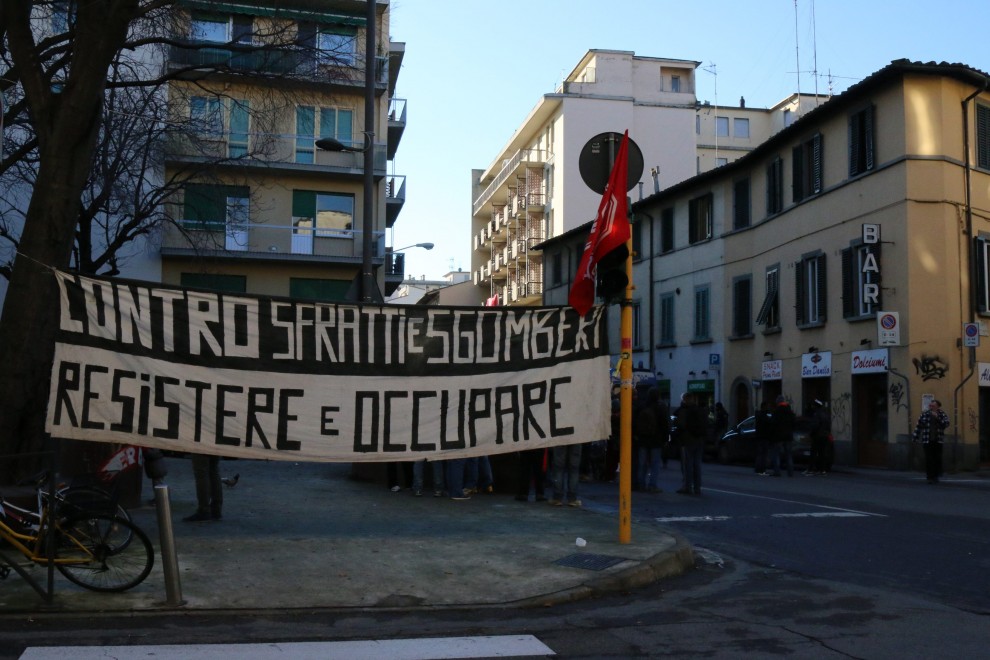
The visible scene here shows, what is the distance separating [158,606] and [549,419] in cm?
411

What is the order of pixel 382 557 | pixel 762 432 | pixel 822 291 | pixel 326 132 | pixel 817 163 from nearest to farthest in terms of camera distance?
pixel 382 557
pixel 762 432
pixel 822 291
pixel 817 163
pixel 326 132

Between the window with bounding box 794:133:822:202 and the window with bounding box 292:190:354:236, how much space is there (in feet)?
50.5

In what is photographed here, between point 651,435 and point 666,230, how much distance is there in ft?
92.5

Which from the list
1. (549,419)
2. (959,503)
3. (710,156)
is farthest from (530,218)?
(549,419)

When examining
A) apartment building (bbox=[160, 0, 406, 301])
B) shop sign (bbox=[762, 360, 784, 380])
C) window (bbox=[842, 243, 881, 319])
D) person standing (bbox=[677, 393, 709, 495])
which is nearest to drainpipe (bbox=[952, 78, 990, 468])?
window (bbox=[842, 243, 881, 319])

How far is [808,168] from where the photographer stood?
1225 inches

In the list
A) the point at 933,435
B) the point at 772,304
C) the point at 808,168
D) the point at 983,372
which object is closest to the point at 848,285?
the point at 983,372

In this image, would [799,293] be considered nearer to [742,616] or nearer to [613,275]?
[613,275]

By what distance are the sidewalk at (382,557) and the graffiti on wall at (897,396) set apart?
52.8ft

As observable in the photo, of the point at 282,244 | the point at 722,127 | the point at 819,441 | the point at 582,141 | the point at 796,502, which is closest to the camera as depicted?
the point at 796,502

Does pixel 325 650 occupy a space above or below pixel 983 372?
below

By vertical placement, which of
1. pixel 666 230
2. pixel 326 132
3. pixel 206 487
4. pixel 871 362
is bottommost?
pixel 206 487

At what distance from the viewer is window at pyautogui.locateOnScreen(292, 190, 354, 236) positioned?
34.9 m

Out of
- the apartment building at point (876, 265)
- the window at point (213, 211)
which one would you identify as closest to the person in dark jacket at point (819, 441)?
the apartment building at point (876, 265)
